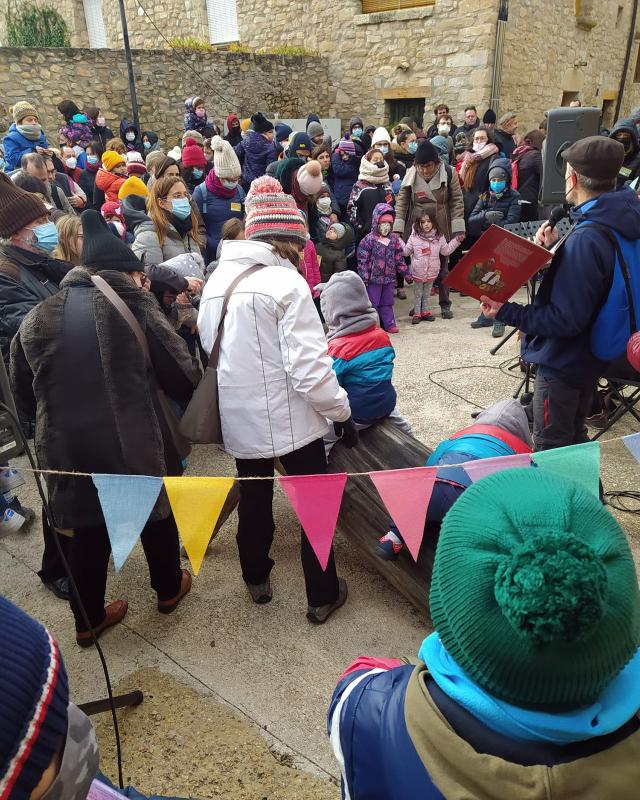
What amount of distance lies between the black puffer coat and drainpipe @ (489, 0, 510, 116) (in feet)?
47.1

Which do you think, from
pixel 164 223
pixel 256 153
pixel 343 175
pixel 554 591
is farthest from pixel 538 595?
pixel 256 153

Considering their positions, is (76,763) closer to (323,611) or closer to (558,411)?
(323,611)

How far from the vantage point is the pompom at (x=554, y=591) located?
0.75 metres

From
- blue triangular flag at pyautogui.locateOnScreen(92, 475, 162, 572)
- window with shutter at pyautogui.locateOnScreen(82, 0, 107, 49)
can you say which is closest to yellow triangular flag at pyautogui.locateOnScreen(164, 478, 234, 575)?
blue triangular flag at pyautogui.locateOnScreen(92, 475, 162, 572)

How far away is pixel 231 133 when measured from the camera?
33.5 ft

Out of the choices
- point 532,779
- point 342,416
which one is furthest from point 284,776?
point 532,779

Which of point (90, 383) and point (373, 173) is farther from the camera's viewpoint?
point (373, 173)

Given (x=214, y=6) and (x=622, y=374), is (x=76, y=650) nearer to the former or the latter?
(x=622, y=374)

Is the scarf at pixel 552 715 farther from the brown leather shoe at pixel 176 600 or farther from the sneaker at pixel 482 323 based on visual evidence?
the sneaker at pixel 482 323

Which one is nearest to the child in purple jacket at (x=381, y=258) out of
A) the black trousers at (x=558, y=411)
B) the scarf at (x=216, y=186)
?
the scarf at (x=216, y=186)

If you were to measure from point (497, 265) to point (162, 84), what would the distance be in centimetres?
1440

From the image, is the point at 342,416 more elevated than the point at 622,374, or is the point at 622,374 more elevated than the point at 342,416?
the point at 342,416

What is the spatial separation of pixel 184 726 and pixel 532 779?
1.84 m

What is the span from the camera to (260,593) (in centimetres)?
282
